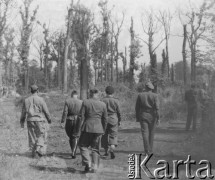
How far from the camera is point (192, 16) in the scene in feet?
165

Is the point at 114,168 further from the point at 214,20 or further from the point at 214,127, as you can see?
the point at 214,20

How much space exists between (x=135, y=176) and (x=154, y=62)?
35906 mm

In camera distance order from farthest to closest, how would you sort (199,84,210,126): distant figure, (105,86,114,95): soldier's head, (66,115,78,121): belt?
(199,84,210,126): distant figure, (66,115,78,121): belt, (105,86,114,95): soldier's head

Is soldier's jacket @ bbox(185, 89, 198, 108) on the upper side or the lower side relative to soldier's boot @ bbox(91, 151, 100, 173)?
upper

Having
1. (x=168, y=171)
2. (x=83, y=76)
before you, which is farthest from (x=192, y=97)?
(x=168, y=171)

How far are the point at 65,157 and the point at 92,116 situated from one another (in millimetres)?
2564

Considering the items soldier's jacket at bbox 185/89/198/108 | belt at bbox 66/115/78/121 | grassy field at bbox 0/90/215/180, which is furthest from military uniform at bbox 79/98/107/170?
soldier's jacket at bbox 185/89/198/108

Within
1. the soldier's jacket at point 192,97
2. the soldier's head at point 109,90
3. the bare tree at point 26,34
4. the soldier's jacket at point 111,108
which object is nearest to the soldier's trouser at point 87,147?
the soldier's jacket at point 111,108

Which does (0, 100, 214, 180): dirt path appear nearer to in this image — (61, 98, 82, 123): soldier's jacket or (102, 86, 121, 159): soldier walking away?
(102, 86, 121, 159): soldier walking away

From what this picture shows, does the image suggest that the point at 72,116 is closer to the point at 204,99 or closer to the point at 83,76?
the point at 204,99

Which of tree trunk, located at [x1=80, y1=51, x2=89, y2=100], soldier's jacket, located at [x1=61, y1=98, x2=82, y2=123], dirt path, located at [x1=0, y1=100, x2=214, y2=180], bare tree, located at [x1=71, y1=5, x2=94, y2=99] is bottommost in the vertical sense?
dirt path, located at [x1=0, y1=100, x2=214, y2=180]

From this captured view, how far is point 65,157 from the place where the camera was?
33.0ft

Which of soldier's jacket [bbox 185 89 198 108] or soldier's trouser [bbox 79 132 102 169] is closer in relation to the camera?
soldier's trouser [bbox 79 132 102 169]

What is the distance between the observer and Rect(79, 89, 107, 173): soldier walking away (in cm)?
781
